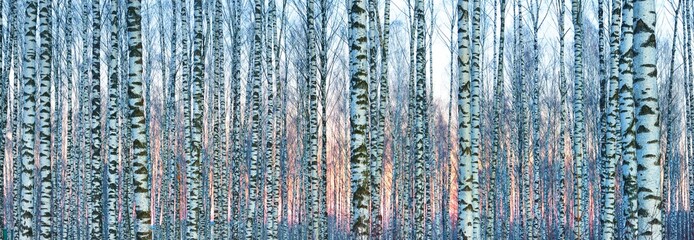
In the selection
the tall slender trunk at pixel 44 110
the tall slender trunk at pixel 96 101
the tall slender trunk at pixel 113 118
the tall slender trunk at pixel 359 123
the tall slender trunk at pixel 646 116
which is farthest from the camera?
the tall slender trunk at pixel 96 101

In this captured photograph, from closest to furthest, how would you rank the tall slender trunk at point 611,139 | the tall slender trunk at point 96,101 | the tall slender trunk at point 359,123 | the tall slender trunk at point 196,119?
the tall slender trunk at point 359,123 < the tall slender trunk at point 611,139 < the tall slender trunk at point 196,119 < the tall slender trunk at point 96,101

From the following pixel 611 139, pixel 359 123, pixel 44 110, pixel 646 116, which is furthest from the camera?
pixel 611 139

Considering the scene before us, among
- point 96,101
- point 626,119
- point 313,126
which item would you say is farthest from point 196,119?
point 626,119

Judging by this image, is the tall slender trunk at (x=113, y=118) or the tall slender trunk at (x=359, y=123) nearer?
the tall slender trunk at (x=359, y=123)

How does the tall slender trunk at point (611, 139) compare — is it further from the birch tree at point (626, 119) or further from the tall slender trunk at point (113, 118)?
the tall slender trunk at point (113, 118)

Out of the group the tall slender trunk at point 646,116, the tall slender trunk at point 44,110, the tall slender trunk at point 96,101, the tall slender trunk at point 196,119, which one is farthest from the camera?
the tall slender trunk at point 96,101

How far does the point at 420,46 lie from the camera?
48.8 ft

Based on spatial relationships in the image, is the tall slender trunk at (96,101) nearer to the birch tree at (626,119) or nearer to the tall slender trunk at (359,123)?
the tall slender trunk at (359,123)

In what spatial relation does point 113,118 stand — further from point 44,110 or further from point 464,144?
point 464,144

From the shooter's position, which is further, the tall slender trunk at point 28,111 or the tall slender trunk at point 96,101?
the tall slender trunk at point 96,101

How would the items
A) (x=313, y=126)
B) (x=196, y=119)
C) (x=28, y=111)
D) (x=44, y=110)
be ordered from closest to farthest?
(x=44, y=110), (x=28, y=111), (x=196, y=119), (x=313, y=126)

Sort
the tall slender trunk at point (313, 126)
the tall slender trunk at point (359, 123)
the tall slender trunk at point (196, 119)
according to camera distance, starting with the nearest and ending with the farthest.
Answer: the tall slender trunk at point (359, 123) < the tall slender trunk at point (196, 119) < the tall slender trunk at point (313, 126)

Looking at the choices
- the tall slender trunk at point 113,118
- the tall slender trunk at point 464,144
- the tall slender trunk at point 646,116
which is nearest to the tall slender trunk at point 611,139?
the tall slender trunk at point 464,144

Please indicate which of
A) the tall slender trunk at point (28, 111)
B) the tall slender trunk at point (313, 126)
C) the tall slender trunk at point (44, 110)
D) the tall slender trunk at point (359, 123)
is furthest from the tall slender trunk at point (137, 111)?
the tall slender trunk at point (313, 126)
